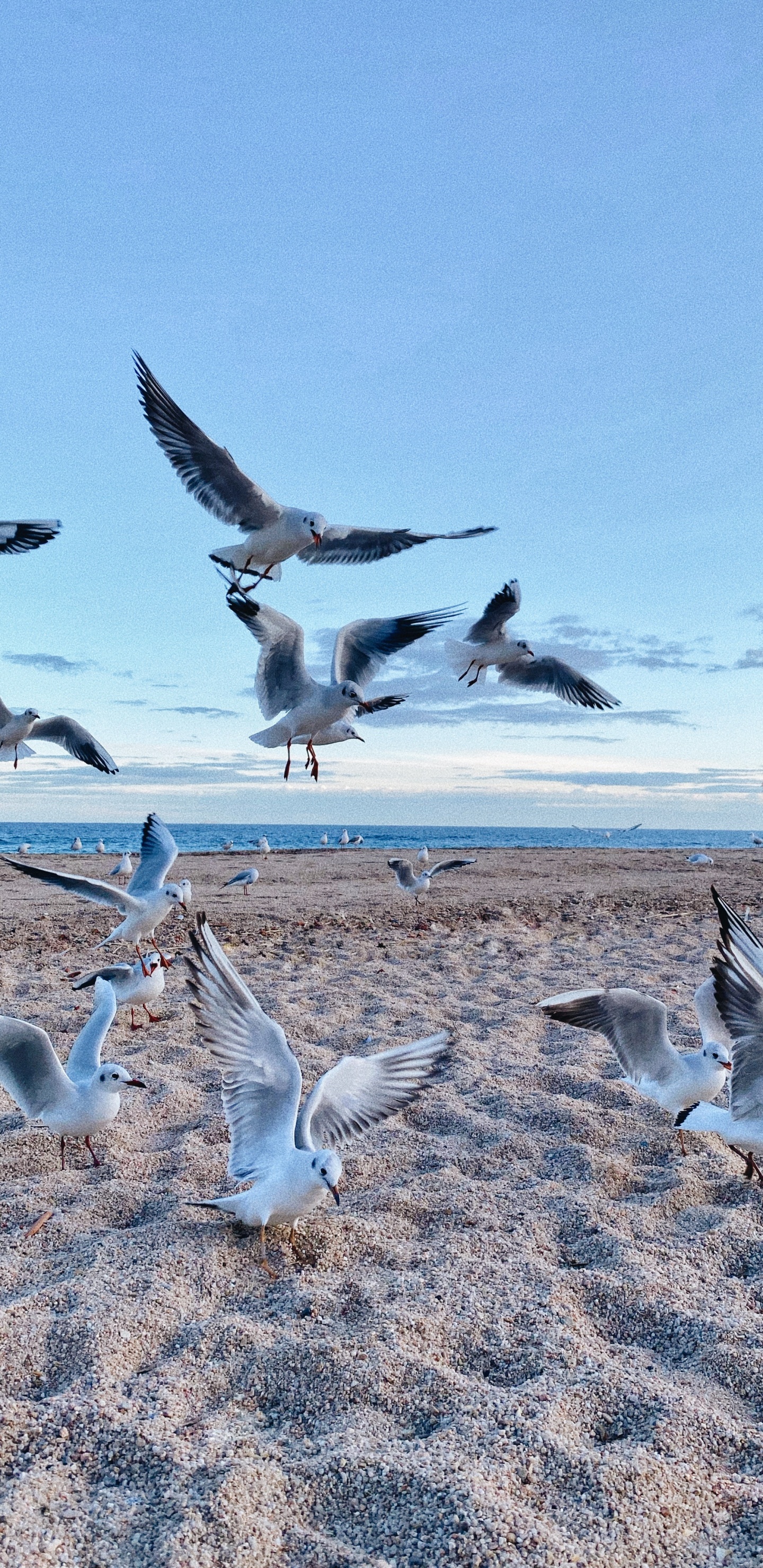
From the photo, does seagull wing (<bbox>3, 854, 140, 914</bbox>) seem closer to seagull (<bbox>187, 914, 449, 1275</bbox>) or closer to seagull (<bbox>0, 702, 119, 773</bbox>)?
seagull (<bbox>0, 702, 119, 773</bbox>)

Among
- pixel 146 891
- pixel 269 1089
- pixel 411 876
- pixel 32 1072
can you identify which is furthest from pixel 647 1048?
pixel 411 876

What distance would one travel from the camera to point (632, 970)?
7.64 meters

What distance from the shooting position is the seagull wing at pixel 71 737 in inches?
314

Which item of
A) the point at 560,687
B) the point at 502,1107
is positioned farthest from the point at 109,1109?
the point at 560,687

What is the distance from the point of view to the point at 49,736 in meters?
8.09

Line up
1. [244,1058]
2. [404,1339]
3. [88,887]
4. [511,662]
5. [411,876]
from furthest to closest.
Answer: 1. [411,876]
2. [511,662]
3. [88,887]
4. [244,1058]
5. [404,1339]

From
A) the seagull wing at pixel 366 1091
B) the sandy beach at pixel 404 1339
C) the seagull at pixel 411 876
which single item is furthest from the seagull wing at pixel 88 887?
the seagull at pixel 411 876

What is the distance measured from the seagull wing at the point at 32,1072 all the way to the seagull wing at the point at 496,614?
566 centimetres

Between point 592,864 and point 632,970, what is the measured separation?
1370cm

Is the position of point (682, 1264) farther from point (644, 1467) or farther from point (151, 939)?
point (151, 939)

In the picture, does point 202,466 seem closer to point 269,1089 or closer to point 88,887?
point 88,887

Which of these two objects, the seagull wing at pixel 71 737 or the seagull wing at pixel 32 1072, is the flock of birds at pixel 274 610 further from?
the seagull wing at pixel 32 1072

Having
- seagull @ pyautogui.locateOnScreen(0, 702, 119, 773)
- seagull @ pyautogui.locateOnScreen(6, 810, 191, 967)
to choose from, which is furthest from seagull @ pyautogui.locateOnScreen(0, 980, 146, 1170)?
seagull @ pyautogui.locateOnScreen(0, 702, 119, 773)

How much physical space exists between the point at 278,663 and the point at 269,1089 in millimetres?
3368
